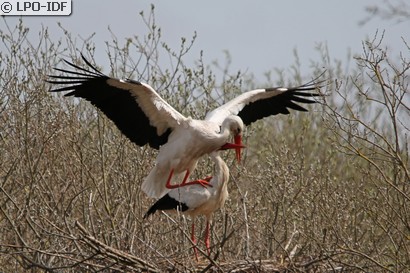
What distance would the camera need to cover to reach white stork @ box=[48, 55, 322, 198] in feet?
34.4

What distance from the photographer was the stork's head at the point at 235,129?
421 inches

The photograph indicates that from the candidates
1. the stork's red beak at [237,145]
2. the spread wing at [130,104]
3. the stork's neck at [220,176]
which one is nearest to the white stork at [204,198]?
the stork's neck at [220,176]

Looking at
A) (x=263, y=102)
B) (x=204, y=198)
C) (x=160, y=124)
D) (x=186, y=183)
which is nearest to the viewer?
(x=204, y=198)

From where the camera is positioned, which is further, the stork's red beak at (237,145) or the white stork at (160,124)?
→ the stork's red beak at (237,145)

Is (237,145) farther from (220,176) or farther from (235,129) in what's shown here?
(220,176)

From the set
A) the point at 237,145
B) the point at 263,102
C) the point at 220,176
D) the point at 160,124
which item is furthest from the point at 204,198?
the point at 263,102

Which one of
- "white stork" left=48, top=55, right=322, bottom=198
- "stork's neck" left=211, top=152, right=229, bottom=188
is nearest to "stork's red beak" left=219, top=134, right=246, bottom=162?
"white stork" left=48, top=55, right=322, bottom=198

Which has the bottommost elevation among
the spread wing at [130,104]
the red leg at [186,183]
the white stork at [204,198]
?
the white stork at [204,198]

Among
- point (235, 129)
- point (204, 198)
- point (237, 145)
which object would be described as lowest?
point (204, 198)

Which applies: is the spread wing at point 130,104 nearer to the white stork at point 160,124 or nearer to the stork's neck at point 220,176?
the white stork at point 160,124

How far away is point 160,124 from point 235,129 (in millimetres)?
865

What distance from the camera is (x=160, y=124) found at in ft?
36.6

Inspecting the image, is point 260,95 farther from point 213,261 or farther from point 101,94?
point 213,261

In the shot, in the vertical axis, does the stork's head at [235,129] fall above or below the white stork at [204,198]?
above
